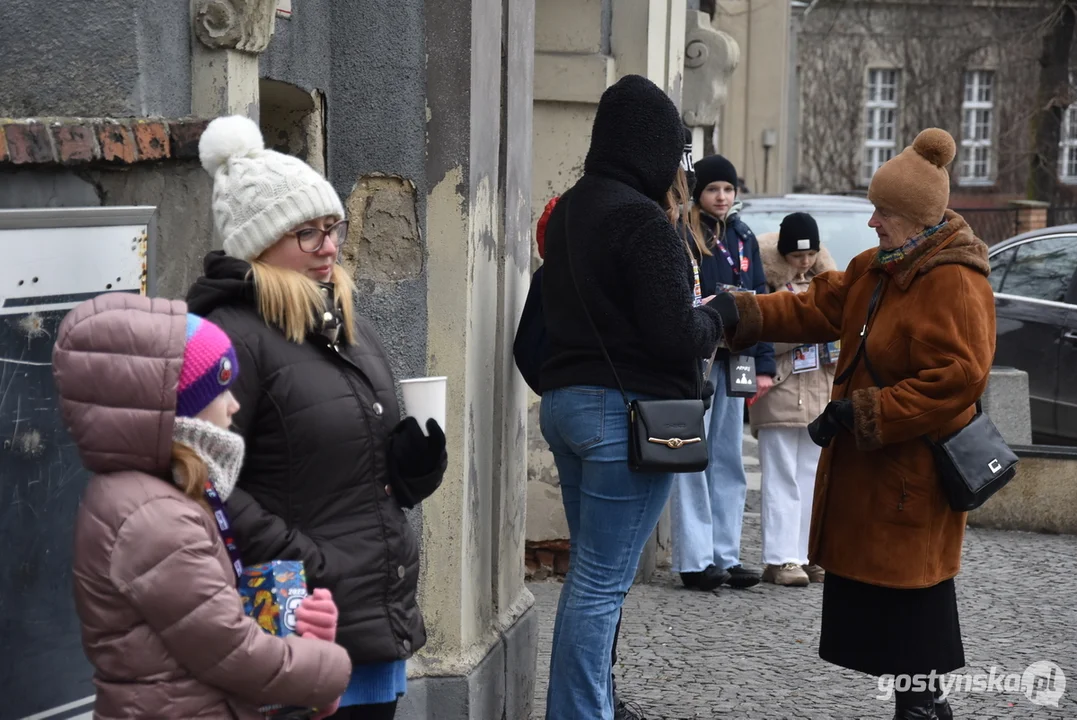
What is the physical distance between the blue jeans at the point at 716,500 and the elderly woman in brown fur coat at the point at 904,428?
6.61 ft

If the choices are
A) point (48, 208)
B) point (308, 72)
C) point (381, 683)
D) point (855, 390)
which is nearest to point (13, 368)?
Answer: point (48, 208)

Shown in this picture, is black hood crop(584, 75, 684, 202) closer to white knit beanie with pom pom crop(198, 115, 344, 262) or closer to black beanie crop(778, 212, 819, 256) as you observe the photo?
white knit beanie with pom pom crop(198, 115, 344, 262)

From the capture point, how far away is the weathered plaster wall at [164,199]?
3129 millimetres

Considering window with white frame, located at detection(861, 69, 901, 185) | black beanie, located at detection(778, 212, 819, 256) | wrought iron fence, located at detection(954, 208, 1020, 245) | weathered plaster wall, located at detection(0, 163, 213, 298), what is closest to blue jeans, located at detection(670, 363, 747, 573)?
black beanie, located at detection(778, 212, 819, 256)

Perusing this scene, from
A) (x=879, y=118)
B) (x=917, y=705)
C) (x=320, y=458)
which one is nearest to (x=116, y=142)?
(x=320, y=458)

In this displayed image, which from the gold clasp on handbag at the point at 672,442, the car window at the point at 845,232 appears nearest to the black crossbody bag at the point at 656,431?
the gold clasp on handbag at the point at 672,442

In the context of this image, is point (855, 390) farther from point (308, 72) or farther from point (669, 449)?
point (308, 72)

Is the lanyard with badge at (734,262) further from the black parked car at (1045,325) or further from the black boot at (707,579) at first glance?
the black parked car at (1045,325)

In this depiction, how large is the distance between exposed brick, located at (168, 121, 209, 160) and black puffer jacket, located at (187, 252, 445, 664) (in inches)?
16.9

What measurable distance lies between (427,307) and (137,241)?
142 centimetres

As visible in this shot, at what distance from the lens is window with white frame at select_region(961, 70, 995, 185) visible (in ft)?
132

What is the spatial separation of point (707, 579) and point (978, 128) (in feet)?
119

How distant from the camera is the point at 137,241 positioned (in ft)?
10.4

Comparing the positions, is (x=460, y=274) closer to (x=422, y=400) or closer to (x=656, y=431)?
(x=656, y=431)
